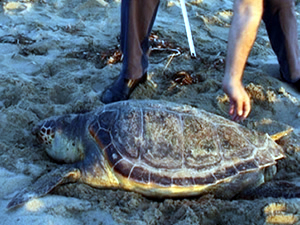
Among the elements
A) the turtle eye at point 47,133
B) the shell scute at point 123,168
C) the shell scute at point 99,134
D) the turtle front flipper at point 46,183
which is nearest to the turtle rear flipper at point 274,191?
the shell scute at point 123,168

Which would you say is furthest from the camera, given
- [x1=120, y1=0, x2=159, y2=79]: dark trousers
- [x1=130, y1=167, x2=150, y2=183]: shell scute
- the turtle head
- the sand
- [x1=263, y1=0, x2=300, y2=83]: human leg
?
[x1=263, y1=0, x2=300, y2=83]: human leg

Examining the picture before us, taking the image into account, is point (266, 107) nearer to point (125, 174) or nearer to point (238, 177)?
point (238, 177)

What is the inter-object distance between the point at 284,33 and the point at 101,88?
1.13 m

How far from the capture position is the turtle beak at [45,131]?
5.82 feet

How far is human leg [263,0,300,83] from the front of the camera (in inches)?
89.0

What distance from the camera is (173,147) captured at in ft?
5.20

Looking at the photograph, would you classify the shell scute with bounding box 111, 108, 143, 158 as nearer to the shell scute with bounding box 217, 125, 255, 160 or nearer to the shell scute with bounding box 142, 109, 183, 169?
the shell scute with bounding box 142, 109, 183, 169

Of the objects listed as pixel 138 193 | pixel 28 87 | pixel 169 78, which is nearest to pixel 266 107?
pixel 169 78

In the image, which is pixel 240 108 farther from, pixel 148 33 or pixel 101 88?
pixel 101 88

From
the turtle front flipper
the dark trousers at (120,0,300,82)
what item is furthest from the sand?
the dark trousers at (120,0,300,82)

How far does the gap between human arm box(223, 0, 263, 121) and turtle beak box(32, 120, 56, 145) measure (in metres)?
0.79

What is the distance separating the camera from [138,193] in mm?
1560

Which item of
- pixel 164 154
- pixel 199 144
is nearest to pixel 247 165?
pixel 199 144

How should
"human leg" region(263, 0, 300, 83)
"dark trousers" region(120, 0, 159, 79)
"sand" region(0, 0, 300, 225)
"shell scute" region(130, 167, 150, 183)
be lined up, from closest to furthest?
"sand" region(0, 0, 300, 225) → "shell scute" region(130, 167, 150, 183) → "dark trousers" region(120, 0, 159, 79) → "human leg" region(263, 0, 300, 83)
